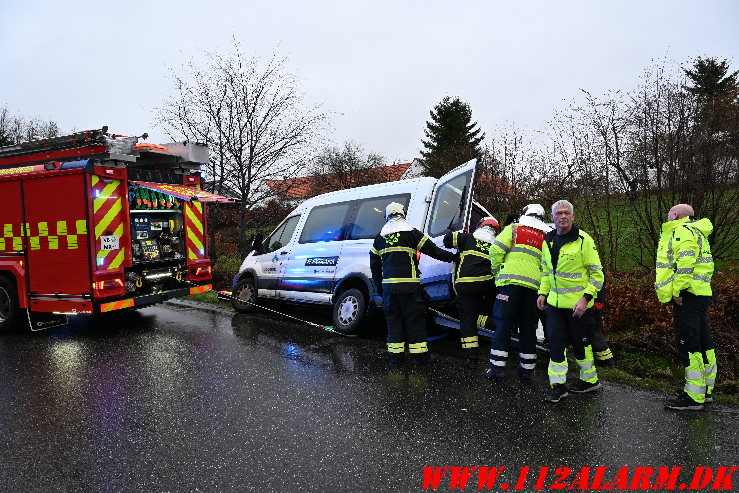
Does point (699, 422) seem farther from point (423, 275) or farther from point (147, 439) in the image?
point (147, 439)

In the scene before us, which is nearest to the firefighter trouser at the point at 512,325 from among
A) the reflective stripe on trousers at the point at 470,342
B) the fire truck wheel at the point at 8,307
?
the reflective stripe on trousers at the point at 470,342

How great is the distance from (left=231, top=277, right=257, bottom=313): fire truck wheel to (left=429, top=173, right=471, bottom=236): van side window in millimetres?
3967

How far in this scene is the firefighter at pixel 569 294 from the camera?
4297mm

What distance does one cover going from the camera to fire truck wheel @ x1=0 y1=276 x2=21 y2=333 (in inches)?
285

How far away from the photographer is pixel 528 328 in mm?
4930

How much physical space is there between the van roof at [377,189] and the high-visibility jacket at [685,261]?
→ 304 centimetres

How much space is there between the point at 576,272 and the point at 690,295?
2.95ft

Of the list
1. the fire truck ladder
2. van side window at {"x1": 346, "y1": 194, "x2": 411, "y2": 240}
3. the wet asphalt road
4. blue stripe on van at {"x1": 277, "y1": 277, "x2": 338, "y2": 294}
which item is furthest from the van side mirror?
the wet asphalt road

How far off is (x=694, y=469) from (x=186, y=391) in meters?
4.20

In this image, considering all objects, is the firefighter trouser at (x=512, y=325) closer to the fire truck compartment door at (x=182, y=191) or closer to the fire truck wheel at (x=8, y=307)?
the fire truck compartment door at (x=182, y=191)

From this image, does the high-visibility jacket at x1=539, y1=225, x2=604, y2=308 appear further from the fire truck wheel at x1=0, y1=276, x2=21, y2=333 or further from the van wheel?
the fire truck wheel at x1=0, y1=276, x2=21, y2=333

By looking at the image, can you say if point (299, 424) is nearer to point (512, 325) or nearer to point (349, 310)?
point (512, 325)

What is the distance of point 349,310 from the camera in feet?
22.7

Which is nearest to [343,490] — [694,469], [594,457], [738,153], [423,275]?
[594,457]
